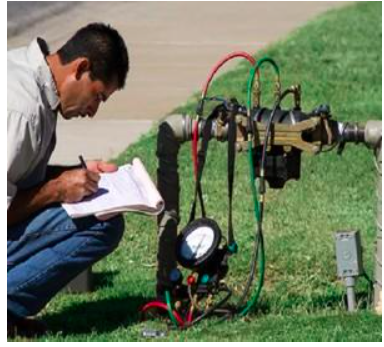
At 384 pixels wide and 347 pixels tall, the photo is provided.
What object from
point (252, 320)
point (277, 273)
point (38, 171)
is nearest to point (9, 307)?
point (38, 171)

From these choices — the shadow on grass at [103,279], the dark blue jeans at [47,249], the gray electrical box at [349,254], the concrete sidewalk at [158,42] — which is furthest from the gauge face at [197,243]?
the concrete sidewalk at [158,42]

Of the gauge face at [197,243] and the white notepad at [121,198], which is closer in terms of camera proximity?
the white notepad at [121,198]

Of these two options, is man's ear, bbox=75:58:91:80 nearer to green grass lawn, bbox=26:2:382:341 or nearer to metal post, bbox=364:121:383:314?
green grass lawn, bbox=26:2:382:341

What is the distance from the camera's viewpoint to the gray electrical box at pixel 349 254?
584 cm

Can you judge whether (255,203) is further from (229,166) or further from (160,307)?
(160,307)

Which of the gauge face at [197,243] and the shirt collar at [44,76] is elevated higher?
the shirt collar at [44,76]

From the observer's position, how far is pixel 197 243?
563cm

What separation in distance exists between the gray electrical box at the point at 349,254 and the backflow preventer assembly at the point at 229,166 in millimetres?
101

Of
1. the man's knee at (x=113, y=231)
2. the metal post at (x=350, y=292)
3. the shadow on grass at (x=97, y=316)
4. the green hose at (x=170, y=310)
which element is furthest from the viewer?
the metal post at (x=350, y=292)

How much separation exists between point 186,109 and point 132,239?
10.3 feet

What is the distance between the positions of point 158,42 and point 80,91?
8.52 metres

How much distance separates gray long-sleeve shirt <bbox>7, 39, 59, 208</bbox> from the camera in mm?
5109

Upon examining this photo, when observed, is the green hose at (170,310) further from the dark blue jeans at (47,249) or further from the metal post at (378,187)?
the metal post at (378,187)

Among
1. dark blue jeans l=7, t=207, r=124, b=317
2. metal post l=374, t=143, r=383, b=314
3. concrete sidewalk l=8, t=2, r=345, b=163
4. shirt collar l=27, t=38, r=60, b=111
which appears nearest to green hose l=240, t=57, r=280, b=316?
metal post l=374, t=143, r=383, b=314
